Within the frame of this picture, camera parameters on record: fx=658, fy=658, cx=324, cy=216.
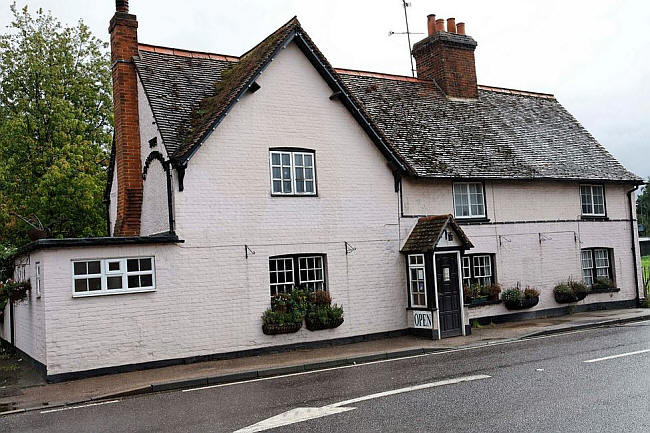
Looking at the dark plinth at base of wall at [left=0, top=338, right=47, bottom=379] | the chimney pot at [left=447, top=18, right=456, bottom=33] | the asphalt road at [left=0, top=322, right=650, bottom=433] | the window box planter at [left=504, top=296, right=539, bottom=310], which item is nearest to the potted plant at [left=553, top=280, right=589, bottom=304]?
the window box planter at [left=504, top=296, right=539, bottom=310]

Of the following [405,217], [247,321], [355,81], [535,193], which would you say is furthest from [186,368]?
[535,193]

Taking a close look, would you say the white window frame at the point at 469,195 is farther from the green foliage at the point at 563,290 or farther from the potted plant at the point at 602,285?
the potted plant at the point at 602,285

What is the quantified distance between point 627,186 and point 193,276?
17.5m

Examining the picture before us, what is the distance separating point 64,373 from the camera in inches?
546

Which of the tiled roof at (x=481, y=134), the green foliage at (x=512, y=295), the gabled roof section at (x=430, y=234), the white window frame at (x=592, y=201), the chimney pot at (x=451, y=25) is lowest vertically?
the green foliage at (x=512, y=295)

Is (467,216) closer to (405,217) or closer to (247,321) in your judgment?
(405,217)

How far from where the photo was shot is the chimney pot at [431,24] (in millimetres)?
24969

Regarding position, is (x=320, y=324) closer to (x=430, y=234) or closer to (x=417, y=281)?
(x=417, y=281)

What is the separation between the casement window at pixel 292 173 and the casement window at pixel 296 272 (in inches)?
70.0

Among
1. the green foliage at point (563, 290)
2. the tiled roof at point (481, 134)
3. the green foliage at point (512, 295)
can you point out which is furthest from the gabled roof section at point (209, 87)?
the green foliage at point (563, 290)

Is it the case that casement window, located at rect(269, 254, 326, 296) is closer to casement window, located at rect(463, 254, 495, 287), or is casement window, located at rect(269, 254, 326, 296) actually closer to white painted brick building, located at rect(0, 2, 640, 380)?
white painted brick building, located at rect(0, 2, 640, 380)

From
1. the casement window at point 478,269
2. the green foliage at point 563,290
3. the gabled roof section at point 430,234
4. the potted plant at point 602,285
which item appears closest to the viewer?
the gabled roof section at point 430,234

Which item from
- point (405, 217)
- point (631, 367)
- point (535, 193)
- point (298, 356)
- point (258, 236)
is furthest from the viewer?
point (535, 193)

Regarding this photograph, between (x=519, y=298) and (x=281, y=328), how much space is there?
8.54 meters
